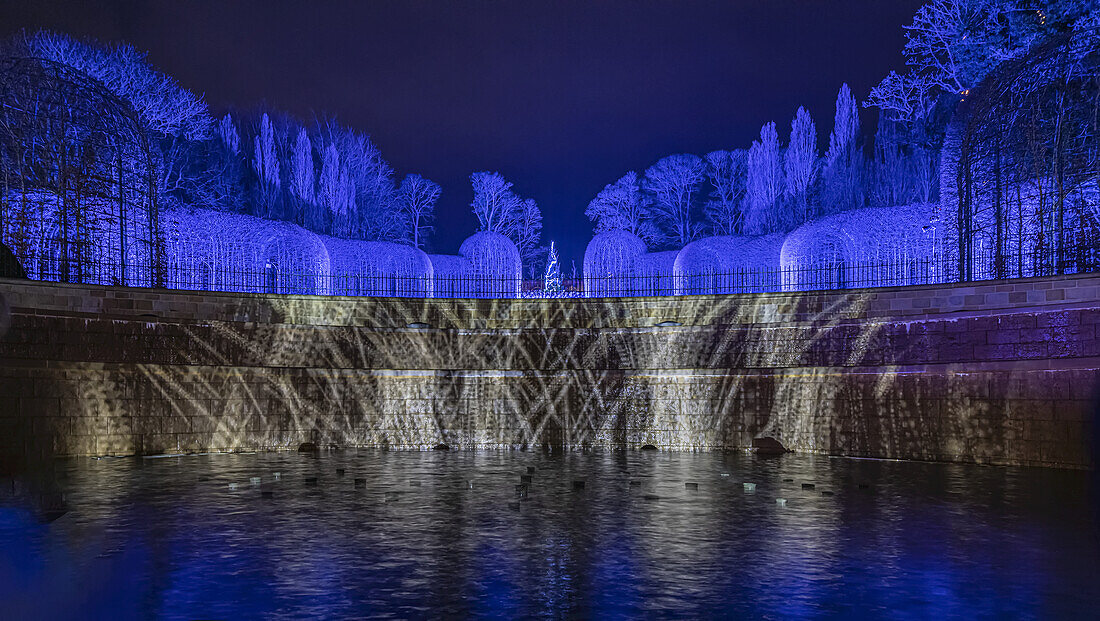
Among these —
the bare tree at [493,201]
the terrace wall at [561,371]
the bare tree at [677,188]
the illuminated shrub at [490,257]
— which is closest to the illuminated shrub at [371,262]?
the illuminated shrub at [490,257]

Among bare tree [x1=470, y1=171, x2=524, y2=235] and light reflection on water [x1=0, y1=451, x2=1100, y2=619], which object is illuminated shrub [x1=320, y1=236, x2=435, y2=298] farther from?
bare tree [x1=470, y1=171, x2=524, y2=235]

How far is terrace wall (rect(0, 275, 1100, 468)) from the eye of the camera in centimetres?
1627

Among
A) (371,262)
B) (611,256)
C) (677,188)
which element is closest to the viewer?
(371,262)

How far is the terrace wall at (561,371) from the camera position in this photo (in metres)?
16.3

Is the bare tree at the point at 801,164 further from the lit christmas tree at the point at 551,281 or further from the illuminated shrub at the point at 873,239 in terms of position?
the illuminated shrub at the point at 873,239

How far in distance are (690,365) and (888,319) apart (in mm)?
4313

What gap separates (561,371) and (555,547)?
11.3 m

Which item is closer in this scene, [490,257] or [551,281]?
[551,281]

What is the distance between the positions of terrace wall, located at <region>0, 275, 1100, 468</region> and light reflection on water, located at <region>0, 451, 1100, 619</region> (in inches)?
97.8

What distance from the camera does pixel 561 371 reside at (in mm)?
19953

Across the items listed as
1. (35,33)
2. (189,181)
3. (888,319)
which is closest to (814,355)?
(888,319)

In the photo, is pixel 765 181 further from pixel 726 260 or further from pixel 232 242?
pixel 232 242

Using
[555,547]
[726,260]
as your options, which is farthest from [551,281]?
[555,547]

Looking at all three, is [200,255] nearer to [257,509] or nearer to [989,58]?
[257,509]
